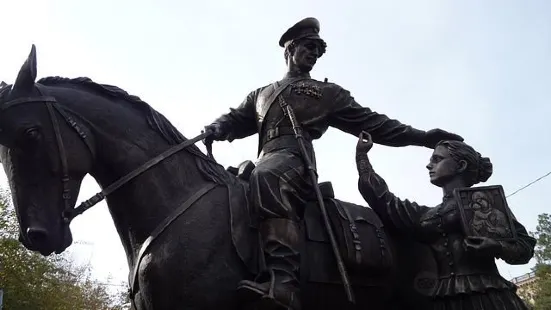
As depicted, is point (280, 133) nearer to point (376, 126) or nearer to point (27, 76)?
point (376, 126)

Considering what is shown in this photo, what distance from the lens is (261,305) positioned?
3.59m

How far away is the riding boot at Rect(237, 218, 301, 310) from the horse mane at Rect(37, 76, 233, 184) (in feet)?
2.02

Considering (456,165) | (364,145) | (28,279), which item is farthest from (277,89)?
(28,279)

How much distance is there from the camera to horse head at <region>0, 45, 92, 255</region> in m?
3.56

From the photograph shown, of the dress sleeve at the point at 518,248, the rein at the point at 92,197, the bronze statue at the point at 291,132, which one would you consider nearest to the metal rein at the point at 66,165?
the rein at the point at 92,197

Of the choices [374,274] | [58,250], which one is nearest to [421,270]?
[374,274]

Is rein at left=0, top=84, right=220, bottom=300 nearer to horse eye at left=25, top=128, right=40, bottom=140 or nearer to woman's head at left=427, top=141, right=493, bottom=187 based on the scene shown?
horse eye at left=25, top=128, right=40, bottom=140

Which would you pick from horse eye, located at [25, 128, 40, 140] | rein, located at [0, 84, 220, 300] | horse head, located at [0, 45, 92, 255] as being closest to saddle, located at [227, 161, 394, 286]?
rein, located at [0, 84, 220, 300]

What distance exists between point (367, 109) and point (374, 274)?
5.24 feet

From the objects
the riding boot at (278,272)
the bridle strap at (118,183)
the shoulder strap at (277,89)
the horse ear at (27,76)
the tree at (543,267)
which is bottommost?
the riding boot at (278,272)

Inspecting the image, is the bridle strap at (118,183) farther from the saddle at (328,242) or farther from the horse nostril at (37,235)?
the saddle at (328,242)

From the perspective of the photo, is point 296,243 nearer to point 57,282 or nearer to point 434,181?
point 434,181

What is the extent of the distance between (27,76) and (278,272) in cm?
221

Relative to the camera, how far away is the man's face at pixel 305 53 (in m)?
5.19
